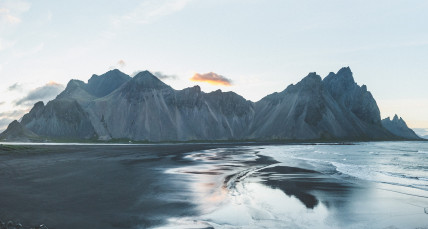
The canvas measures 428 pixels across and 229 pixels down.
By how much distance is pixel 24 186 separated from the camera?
23.5m

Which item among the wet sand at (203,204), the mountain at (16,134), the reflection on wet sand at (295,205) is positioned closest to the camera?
the wet sand at (203,204)

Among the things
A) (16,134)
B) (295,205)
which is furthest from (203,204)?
(16,134)

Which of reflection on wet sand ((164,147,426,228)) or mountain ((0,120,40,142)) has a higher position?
mountain ((0,120,40,142))

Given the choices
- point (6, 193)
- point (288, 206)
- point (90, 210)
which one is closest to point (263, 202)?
point (288, 206)

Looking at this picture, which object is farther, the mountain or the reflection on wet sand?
the mountain

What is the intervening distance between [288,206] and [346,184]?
11009 mm

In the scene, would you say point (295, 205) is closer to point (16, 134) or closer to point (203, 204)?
point (203, 204)

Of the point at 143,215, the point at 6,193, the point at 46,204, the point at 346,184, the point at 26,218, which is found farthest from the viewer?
the point at 346,184

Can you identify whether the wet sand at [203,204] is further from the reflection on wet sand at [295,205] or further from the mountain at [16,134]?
the mountain at [16,134]

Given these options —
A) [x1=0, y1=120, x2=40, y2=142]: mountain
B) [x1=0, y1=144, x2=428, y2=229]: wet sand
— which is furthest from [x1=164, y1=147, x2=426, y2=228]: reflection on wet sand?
[x1=0, y1=120, x2=40, y2=142]: mountain

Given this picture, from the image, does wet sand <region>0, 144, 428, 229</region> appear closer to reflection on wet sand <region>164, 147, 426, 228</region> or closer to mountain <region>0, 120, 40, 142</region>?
reflection on wet sand <region>164, 147, 426, 228</region>

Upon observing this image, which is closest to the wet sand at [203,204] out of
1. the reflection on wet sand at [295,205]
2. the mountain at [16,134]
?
the reflection on wet sand at [295,205]

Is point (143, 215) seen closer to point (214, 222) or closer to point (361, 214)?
point (214, 222)

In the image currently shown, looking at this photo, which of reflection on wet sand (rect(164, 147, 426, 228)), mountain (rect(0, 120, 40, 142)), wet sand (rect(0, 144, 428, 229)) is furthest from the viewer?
mountain (rect(0, 120, 40, 142))
